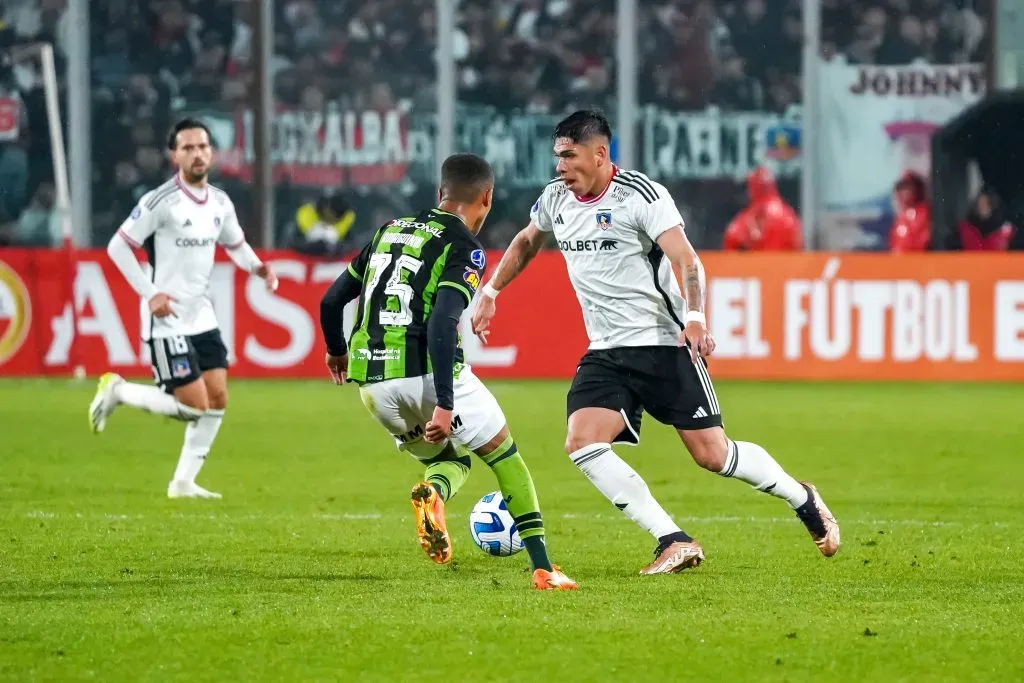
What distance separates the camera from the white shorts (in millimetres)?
7207

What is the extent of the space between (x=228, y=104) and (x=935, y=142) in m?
8.45

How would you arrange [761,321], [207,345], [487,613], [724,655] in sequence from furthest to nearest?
[761,321], [207,345], [487,613], [724,655]

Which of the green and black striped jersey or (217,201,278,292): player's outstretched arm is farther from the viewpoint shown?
(217,201,278,292): player's outstretched arm

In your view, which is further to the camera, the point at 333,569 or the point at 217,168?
the point at 217,168

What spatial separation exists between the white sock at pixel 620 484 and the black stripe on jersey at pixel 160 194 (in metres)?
4.00

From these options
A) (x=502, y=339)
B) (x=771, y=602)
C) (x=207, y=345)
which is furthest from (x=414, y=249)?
(x=502, y=339)

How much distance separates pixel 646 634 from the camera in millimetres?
5949

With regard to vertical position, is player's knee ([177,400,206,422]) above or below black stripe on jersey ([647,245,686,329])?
below

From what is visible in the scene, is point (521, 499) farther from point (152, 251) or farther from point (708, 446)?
point (152, 251)

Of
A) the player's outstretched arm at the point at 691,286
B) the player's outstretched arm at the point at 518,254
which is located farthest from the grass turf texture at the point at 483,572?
the player's outstretched arm at the point at 518,254

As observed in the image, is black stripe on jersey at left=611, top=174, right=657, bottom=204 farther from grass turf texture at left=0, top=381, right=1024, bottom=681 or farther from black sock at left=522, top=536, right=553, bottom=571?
grass turf texture at left=0, top=381, right=1024, bottom=681

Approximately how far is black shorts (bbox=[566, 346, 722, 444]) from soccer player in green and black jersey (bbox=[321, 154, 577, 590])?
47 cm

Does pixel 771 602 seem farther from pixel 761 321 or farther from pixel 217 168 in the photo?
pixel 217 168

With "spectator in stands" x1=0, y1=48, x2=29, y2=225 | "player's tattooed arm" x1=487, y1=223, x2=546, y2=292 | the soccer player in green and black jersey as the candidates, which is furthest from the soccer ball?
"spectator in stands" x1=0, y1=48, x2=29, y2=225
